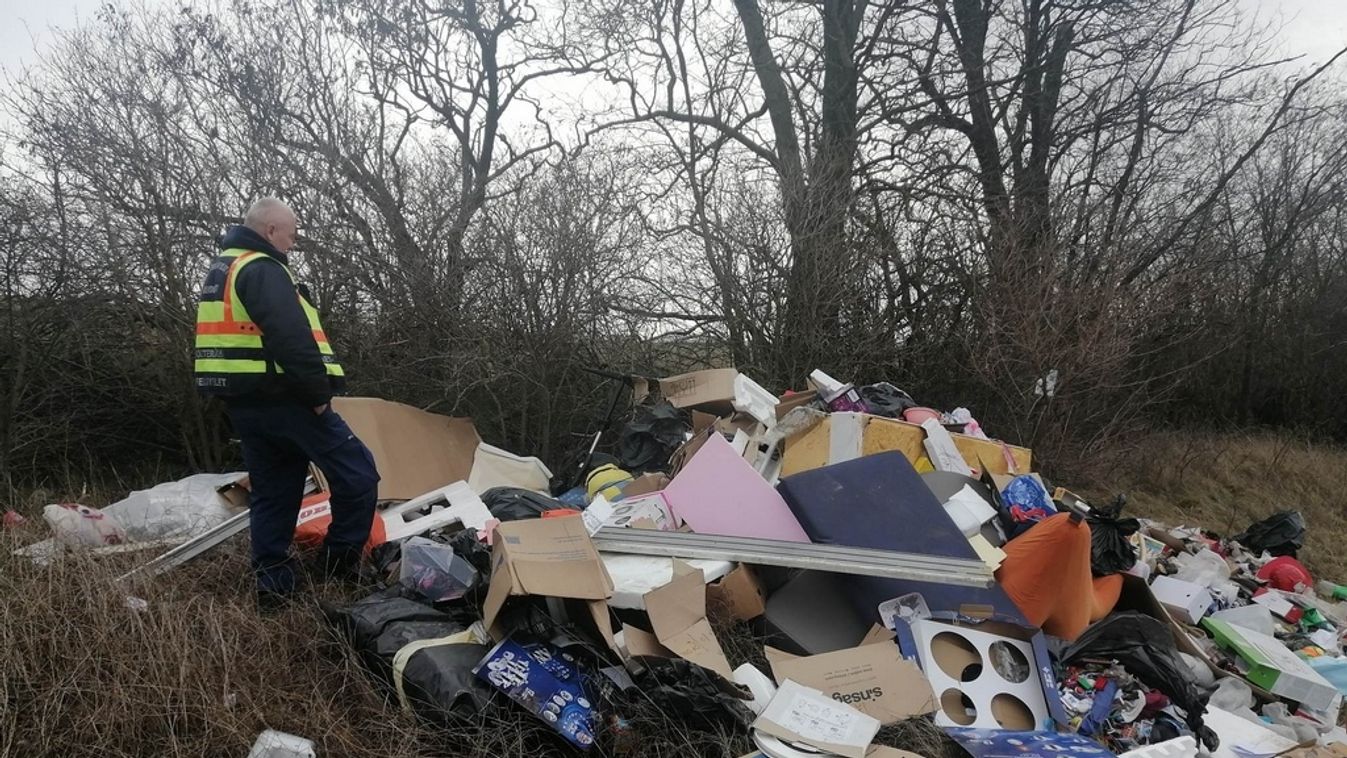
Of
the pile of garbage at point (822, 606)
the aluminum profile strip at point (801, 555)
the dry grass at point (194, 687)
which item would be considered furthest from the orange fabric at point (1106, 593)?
the dry grass at point (194, 687)

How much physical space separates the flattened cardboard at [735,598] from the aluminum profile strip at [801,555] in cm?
11

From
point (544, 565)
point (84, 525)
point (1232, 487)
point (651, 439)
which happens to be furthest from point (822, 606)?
point (1232, 487)

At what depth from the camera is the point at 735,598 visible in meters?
2.81

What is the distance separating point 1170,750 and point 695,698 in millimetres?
1548

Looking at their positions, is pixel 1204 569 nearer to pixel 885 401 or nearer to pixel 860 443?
Result: pixel 885 401

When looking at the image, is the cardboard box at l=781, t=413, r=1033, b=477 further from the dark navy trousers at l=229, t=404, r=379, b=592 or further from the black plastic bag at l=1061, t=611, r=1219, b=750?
the dark navy trousers at l=229, t=404, r=379, b=592

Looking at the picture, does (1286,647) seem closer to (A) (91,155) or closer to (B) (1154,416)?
(B) (1154,416)

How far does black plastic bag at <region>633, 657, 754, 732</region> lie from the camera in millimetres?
2172

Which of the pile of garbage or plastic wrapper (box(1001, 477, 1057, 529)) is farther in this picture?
plastic wrapper (box(1001, 477, 1057, 529))

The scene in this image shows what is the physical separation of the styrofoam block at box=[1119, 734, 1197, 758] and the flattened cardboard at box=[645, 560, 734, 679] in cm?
130

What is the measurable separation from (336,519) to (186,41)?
500 centimetres

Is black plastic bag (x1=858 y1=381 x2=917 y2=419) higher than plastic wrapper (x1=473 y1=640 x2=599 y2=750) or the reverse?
higher

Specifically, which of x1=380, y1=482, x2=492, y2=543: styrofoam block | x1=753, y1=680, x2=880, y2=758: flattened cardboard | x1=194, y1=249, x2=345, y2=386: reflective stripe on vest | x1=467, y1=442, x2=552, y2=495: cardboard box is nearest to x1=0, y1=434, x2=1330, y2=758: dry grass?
x1=753, y1=680, x2=880, y2=758: flattened cardboard

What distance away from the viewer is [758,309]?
19.3 feet
